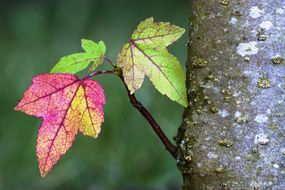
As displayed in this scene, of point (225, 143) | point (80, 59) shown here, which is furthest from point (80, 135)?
point (225, 143)

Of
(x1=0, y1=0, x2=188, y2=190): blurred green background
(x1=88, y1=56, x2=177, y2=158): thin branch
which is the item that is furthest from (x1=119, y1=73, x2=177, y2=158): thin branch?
(x1=0, y1=0, x2=188, y2=190): blurred green background

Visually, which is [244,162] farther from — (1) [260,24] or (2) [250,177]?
(1) [260,24]

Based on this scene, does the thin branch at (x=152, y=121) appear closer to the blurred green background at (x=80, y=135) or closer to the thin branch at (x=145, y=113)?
the thin branch at (x=145, y=113)

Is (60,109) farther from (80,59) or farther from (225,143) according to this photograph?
(225,143)

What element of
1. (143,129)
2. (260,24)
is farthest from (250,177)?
(143,129)

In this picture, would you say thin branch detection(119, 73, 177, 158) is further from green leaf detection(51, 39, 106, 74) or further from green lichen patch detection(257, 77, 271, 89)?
green lichen patch detection(257, 77, 271, 89)

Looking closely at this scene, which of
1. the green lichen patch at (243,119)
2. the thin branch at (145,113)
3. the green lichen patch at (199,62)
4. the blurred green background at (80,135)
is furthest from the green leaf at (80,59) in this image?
the blurred green background at (80,135)
